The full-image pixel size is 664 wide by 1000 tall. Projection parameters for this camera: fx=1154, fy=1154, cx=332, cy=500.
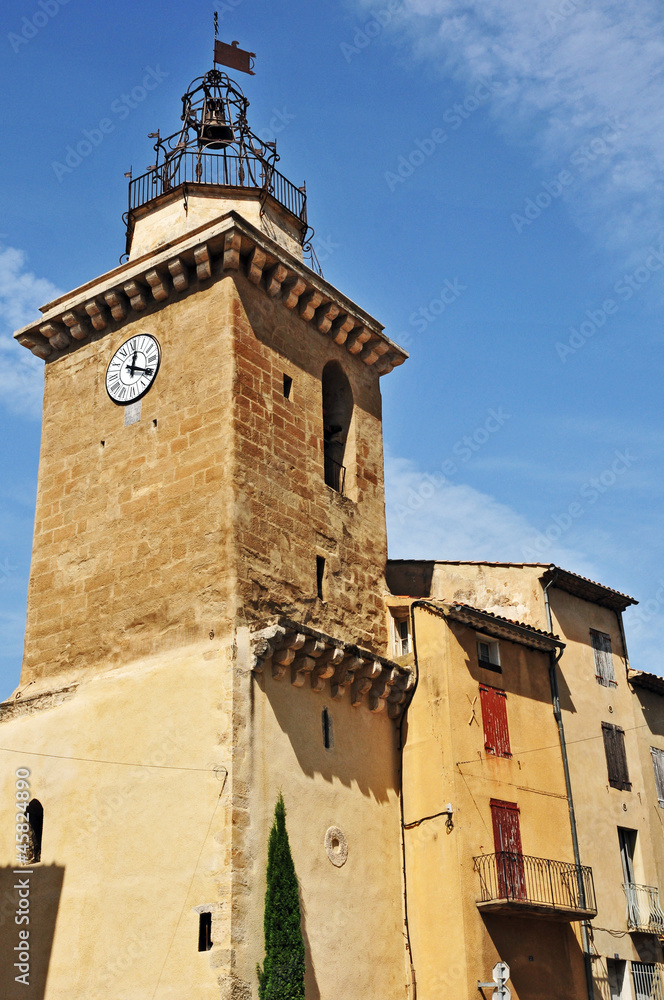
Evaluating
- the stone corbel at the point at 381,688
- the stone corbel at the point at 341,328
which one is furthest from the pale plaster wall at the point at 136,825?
the stone corbel at the point at 341,328

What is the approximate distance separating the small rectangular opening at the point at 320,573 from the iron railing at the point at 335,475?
230 cm

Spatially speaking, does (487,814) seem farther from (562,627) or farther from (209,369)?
(209,369)

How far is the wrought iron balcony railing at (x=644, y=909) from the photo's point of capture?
24281 millimetres

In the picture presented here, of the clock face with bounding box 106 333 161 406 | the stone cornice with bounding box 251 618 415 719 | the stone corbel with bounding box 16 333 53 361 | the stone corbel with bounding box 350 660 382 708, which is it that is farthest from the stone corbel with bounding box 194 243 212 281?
the stone corbel with bounding box 350 660 382 708

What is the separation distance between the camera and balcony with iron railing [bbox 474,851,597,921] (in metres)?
20.4

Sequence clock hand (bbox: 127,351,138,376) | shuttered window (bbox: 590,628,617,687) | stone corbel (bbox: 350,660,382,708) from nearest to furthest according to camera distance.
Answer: stone corbel (bbox: 350,660,382,708)
clock hand (bbox: 127,351,138,376)
shuttered window (bbox: 590,628,617,687)

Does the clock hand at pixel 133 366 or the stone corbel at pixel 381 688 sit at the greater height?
the clock hand at pixel 133 366

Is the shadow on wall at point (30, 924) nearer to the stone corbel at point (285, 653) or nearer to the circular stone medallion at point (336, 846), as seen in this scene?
the circular stone medallion at point (336, 846)

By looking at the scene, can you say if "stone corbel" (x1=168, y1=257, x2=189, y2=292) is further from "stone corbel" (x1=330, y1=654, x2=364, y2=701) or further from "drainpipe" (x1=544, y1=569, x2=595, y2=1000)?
"drainpipe" (x1=544, y1=569, x2=595, y2=1000)

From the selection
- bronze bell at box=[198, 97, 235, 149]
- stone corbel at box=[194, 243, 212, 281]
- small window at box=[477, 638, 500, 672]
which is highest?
bronze bell at box=[198, 97, 235, 149]

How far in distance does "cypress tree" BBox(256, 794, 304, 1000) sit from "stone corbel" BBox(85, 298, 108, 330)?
10684 millimetres

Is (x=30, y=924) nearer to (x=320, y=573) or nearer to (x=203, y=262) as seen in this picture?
(x=320, y=573)

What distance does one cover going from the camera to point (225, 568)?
64.1 ft

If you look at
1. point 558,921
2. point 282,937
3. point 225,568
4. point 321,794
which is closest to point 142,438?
point 225,568
